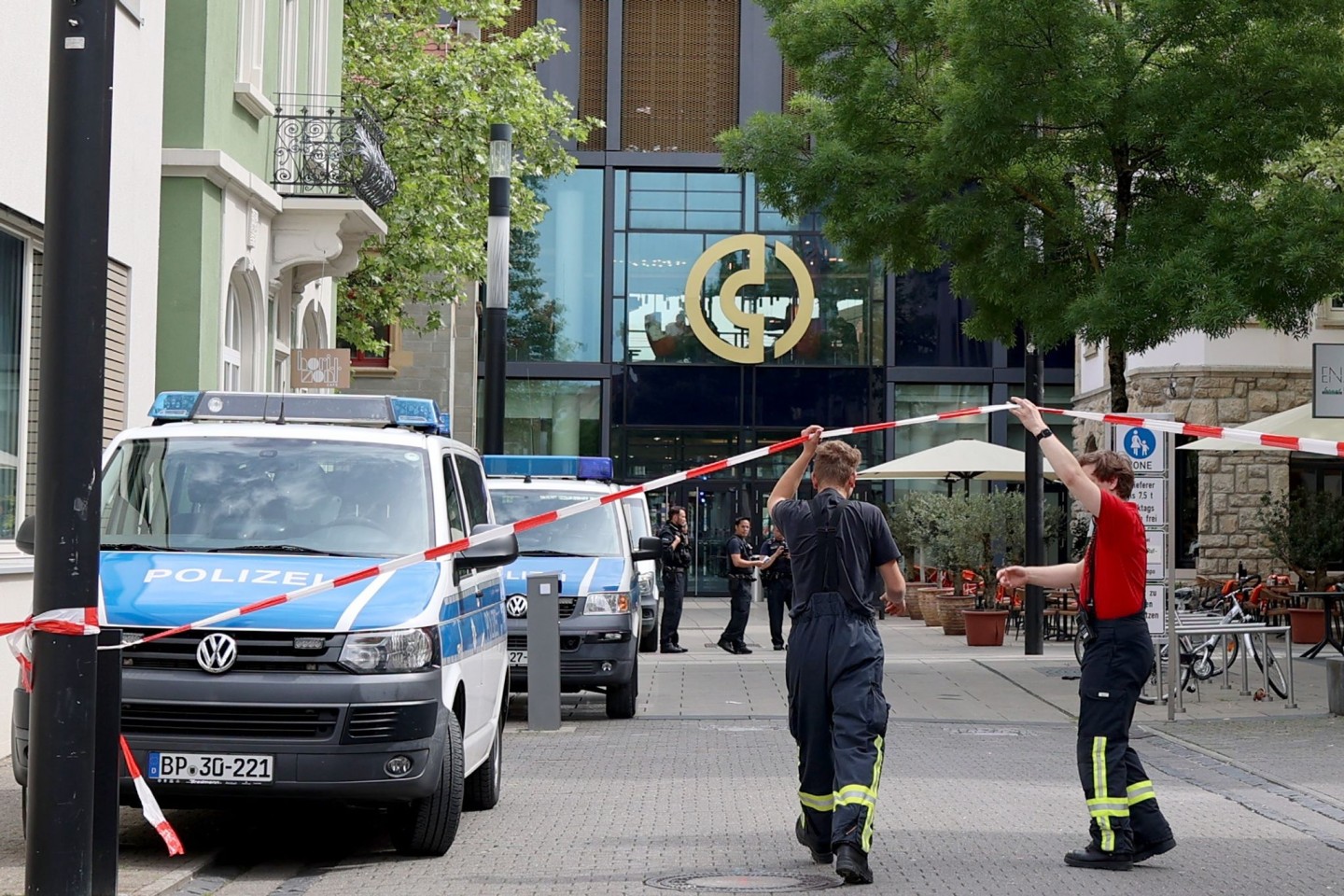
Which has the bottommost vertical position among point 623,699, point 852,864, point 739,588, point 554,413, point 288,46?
point 623,699

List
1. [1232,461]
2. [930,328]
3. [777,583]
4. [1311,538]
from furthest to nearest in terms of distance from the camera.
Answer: [930,328]
[1232,461]
[1311,538]
[777,583]

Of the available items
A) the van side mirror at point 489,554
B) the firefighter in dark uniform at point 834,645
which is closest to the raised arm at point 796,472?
the firefighter in dark uniform at point 834,645

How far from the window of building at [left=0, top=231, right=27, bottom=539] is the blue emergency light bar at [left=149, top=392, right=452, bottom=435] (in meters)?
3.36

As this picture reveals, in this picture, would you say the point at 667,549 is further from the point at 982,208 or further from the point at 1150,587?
the point at 1150,587

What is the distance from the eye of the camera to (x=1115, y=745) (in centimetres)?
827

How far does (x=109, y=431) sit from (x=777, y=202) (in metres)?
8.48

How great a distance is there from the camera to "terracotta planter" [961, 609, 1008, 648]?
24.3 m

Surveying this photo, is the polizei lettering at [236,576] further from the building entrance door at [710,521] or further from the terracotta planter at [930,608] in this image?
the building entrance door at [710,521]

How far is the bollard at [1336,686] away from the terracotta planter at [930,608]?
13.4 m

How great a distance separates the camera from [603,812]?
33.2ft

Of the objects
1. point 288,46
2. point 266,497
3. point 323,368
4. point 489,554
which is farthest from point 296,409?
point 288,46

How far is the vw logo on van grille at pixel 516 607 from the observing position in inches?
585

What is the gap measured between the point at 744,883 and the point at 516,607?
729cm

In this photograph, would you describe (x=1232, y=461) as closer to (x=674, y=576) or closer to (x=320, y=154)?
(x=674, y=576)
